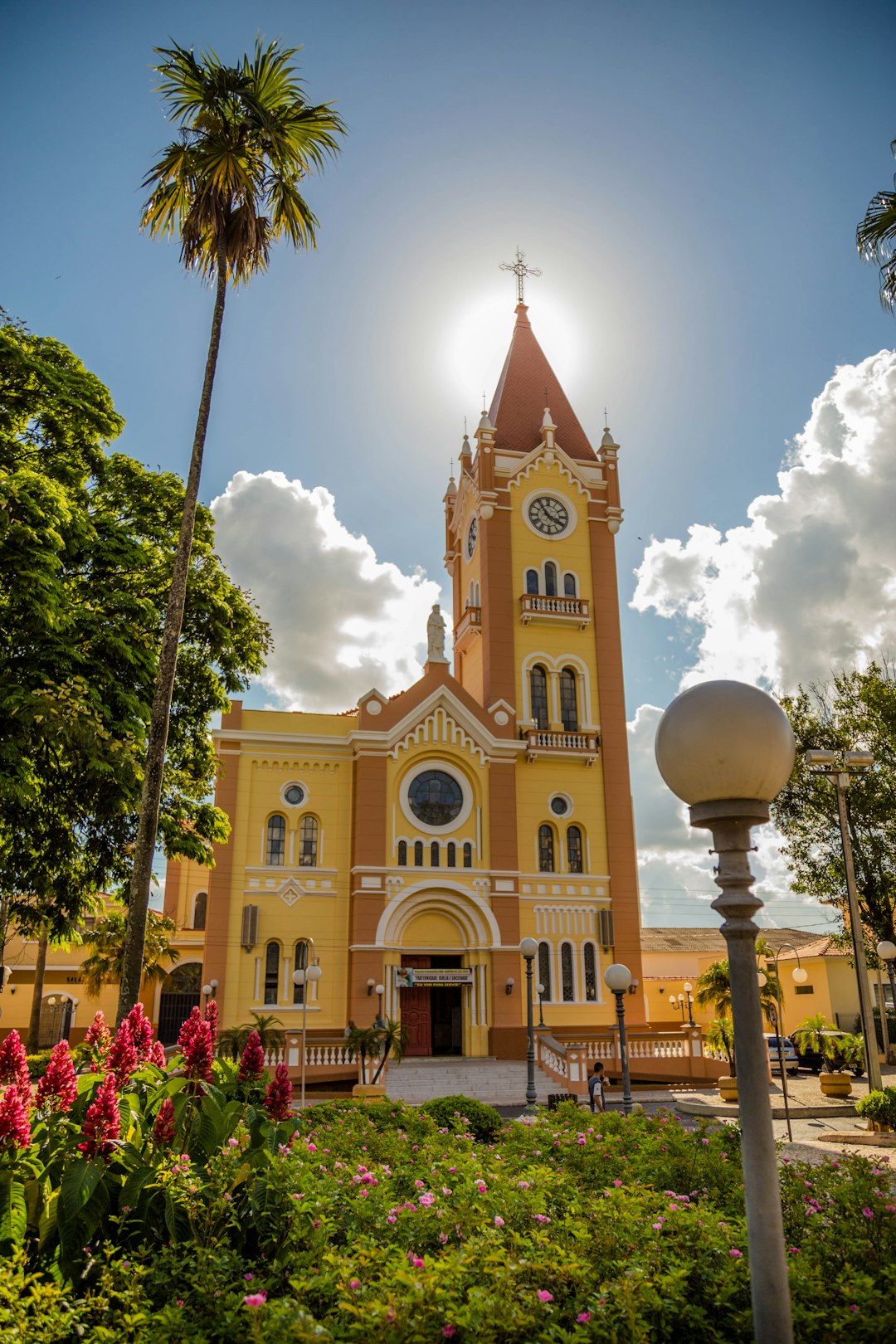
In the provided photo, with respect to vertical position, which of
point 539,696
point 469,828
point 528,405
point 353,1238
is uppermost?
point 528,405

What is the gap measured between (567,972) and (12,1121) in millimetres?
29259

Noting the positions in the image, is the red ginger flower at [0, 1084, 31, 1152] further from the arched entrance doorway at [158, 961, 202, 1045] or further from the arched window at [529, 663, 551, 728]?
the arched entrance doorway at [158, 961, 202, 1045]

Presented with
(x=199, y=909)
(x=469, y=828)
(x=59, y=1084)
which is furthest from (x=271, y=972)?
(x=59, y=1084)

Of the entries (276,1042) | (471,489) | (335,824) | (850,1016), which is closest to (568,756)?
(335,824)

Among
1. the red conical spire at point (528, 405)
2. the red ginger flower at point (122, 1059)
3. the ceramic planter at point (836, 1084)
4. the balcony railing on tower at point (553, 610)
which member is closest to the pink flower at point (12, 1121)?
the red ginger flower at point (122, 1059)

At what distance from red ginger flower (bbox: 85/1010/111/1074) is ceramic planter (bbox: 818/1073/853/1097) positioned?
77.4ft

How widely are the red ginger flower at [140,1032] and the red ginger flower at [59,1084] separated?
3.09 ft

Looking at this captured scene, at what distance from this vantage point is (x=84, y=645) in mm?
15453

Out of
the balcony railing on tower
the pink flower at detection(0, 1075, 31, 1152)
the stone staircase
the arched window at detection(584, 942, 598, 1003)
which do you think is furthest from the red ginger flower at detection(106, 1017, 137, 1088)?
the balcony railing on tower

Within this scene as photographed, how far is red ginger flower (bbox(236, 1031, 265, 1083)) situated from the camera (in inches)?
299

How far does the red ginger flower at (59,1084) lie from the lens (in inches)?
257

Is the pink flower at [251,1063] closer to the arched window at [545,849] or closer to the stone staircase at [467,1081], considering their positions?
the stone staircase at [467,1081]

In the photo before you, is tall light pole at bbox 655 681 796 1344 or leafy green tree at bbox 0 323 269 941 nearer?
tall light pole at bbox 655 681 796 1344

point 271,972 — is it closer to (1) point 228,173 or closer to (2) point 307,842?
(2) point 307,842
